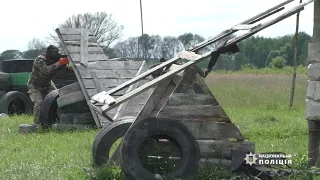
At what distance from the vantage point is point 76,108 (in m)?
12.8

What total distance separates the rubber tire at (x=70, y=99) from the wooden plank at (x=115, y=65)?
679 millimetres

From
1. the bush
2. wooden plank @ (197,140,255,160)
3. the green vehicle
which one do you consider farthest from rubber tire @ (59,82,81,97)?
the bush

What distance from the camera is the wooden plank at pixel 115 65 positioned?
43.1ft

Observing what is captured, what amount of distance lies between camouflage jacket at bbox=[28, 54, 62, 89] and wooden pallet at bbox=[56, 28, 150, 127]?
1.77 ft

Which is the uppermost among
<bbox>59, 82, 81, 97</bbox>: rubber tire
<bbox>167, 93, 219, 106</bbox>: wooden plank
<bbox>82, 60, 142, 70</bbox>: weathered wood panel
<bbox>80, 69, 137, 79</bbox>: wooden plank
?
<bbox>167, 93, 219, 106</bbox>: wooden plank

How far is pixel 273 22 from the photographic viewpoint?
246 inches

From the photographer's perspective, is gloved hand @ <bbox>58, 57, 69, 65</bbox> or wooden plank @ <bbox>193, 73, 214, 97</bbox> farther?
gloved hand @ <bbox>58, 57, 69, 65</bbox>

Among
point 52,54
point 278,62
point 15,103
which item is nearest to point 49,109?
point 52,54

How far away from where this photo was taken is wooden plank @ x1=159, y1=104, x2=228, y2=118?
6.36 m

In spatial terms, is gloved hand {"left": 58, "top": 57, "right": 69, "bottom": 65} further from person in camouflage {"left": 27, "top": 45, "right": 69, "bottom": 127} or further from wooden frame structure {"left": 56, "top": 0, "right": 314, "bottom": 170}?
wooden frame structure {"left": 56, "top": 0, "right": 314, "bottom": 170}

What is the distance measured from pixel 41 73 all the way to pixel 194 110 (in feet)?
25.1

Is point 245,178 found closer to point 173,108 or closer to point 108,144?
point 173,108

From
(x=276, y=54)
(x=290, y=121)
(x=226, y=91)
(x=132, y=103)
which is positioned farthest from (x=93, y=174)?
(x=276, y=54)

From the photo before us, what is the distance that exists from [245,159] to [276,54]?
80.1 ft
